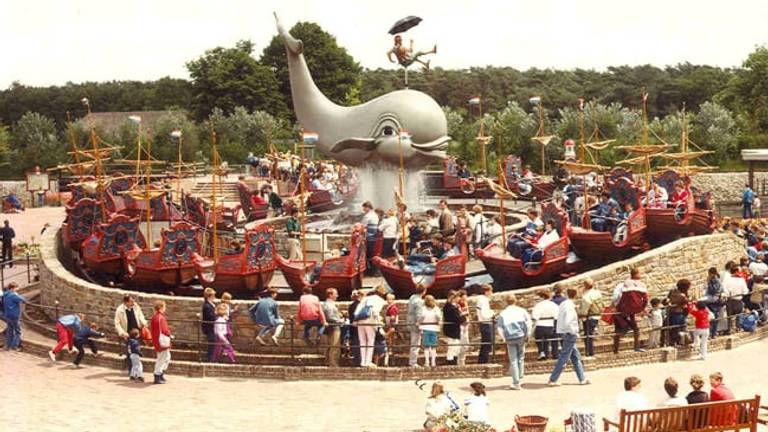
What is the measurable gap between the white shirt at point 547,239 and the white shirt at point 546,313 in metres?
4.60

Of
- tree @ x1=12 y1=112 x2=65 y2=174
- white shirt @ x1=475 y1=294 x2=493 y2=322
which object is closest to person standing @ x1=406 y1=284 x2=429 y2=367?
white shirt @ x1=475 y1=294 x2=493 y2=322

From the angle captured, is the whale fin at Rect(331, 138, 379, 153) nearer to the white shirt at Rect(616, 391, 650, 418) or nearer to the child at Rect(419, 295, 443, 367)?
the child at Rect(419, 295, 443, 367)

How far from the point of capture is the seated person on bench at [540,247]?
21969mm

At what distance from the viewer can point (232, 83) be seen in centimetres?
6738

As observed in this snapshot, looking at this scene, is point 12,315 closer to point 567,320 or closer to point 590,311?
point 567,320

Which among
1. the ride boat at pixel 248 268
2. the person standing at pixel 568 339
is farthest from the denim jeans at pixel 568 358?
the ride boat at pixel 248 268

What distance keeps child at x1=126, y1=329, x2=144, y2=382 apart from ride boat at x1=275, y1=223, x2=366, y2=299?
4.09m

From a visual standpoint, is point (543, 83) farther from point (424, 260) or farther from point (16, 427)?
point (16, 427)

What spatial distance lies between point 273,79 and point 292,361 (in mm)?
51178

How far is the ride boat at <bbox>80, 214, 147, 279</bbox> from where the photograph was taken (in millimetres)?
24078

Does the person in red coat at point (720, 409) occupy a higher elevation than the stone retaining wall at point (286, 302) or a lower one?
lower

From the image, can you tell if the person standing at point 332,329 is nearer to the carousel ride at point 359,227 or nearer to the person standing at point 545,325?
the carousel ride at point 359,227

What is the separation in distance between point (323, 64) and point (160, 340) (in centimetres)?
5378

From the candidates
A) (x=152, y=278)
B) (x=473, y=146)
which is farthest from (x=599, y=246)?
(x=473, y=146)
